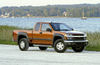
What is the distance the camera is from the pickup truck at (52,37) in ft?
69.7

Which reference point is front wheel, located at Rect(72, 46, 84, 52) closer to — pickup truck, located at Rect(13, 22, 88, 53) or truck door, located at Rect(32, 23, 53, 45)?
pickup truck, located at Rect(13, 22, 88, 53)

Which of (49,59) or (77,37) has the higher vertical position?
(77,37)

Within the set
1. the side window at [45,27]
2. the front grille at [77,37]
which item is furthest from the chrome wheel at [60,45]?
the side window at [45,27]

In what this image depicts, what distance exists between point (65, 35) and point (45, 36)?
4.65 feet

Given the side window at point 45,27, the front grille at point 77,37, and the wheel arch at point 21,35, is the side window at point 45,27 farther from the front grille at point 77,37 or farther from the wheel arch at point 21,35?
the front grille at point 77,37

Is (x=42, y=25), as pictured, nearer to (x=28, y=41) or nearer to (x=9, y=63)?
(x=28, y=41)

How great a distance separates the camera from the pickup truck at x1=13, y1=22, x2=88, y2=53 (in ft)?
69.7

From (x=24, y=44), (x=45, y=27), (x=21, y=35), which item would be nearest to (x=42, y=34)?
(x=45, y=27)

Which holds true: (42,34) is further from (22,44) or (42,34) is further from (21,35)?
(21,35)

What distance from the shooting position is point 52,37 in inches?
858

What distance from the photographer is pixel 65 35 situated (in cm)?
2123

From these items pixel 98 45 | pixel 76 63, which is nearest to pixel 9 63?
pixel 76 63

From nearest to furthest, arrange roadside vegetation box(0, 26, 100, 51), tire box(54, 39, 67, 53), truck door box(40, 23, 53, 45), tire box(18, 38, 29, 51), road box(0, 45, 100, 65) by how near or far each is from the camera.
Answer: road box(0, 45, 100, 65), tire box(54, 39, 67, 53), truck door box(40, 23, 53, 45), tire box(18, 38, 29, 51), roadside vegetation box(0, 26, 100, 51)

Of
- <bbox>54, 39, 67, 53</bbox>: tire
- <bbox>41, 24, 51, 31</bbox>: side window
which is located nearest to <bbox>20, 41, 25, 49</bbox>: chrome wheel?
<bbox>41, 24, 51, 31</bbox>: side window
